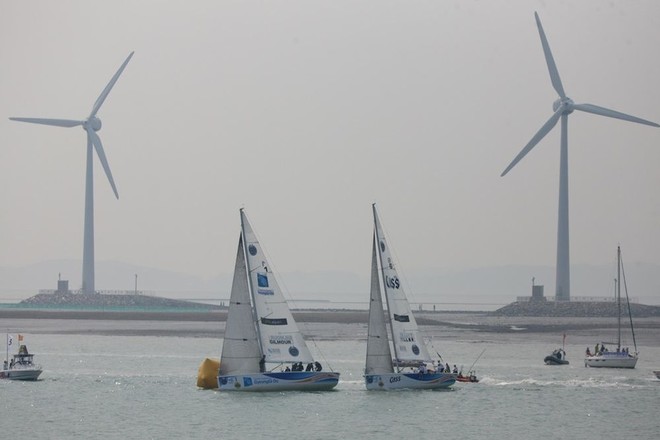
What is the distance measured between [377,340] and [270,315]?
263 inches

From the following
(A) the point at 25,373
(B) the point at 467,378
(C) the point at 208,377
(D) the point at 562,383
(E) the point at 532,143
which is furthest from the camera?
(E) the point at 532,143

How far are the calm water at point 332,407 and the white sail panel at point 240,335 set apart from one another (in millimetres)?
Answer: 1906

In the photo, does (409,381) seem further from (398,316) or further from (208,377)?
(208,377)

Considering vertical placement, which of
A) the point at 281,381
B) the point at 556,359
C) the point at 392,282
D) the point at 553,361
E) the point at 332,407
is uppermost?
the point at 392,282

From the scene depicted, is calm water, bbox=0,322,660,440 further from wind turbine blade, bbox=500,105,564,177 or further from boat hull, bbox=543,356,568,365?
wind turbine blade, bbox=500,105,564,177

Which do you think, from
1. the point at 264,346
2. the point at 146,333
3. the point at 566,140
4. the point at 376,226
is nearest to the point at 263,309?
the point at 264,346

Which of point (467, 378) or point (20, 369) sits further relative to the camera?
point (467, 378)

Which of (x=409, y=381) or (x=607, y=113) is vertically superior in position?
(x=607, y=113)

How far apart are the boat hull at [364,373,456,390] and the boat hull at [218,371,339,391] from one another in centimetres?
230

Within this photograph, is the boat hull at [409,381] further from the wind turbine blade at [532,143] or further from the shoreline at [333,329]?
the wind turbine blade at [532,143]

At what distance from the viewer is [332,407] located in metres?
80.9

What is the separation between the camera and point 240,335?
84812 millimetres

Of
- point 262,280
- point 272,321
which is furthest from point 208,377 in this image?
point 262,280

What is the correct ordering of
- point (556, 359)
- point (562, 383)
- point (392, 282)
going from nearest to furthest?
point (392, 282) → point (562, 383) → point (556, 359)
